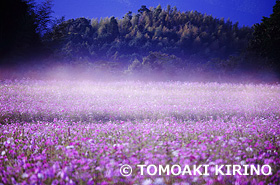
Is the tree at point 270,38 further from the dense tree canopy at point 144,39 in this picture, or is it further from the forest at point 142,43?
the dense tree canopy at point 144,39

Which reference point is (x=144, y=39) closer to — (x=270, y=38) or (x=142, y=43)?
(x=142, y=43)

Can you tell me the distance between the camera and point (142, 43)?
4900 centimetres

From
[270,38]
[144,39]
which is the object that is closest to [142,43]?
[144,39]

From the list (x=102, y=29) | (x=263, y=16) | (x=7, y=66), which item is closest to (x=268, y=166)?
(x=7, y=66)

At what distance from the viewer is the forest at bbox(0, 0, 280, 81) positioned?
18.1 metres

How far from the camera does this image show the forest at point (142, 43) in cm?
1814

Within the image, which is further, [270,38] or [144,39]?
[144,39]

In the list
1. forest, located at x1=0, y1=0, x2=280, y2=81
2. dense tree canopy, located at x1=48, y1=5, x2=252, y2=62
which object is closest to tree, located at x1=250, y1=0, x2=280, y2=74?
forest, located at x1=0, y1=0, x2=280, y2=81

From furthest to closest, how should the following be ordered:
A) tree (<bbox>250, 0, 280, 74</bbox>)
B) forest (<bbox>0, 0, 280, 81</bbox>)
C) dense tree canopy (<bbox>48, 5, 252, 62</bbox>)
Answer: dense tree canopy (<bbox>48, 5, 252, 62</bbox>)
tree (<bbox>250, 0, 280, 74</bbox>)
forest (<bbox>0, 0, 280, 81</bbox>)

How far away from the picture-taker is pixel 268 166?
2.21 meters

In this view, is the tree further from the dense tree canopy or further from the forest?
the dense tree canopy

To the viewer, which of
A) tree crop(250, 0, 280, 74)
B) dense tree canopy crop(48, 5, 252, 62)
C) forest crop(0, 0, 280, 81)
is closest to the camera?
forest crop(0, 0, 280, 81)

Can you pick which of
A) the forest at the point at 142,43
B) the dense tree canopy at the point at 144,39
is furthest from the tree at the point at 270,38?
the dense tree canopy at the point at 144,39

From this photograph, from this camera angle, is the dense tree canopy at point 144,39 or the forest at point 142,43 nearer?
the forest at point 142,43
